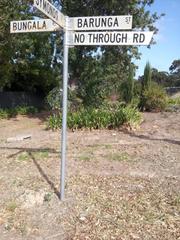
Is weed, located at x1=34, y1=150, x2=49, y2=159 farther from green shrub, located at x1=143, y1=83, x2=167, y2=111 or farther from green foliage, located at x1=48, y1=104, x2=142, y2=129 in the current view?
green shrub, located at x1=143, y1=83, x2=167, y2=111

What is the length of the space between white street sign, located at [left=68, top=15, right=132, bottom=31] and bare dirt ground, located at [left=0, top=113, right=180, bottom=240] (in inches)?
92.5

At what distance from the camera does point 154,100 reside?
19453 mm

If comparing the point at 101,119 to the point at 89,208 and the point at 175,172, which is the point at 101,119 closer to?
the point at 175,172

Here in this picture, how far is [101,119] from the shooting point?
12.5 m

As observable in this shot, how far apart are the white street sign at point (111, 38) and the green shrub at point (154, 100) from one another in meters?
14.0

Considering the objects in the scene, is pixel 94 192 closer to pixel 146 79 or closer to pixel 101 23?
pixel 101 23

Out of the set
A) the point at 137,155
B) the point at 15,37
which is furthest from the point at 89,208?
the point at 15,37

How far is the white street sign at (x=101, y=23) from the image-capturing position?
5.62 meters

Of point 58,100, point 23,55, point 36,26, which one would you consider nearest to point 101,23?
point 36,26

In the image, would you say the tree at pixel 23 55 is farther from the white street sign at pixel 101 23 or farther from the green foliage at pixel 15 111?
the white street sign at pixel 101 23

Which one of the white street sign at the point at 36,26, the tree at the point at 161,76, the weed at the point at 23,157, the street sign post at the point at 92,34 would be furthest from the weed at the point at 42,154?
the tree at the point at 161,76

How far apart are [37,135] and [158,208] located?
704cm

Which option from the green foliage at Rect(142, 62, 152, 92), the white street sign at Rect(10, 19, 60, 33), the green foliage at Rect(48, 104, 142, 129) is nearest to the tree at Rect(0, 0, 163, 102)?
the green foliage at Rect(142, 62, 152, 92)

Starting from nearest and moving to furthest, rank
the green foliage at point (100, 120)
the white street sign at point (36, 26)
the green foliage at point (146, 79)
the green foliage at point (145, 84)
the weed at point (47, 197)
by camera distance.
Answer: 1. the weed at point (47, 197)
2. the white street sign at point (36, 26)
3. the green foliage at point (100, 120)
4. the green foliage at point (145, 84)
5. the green foliage at point (146, 79)
